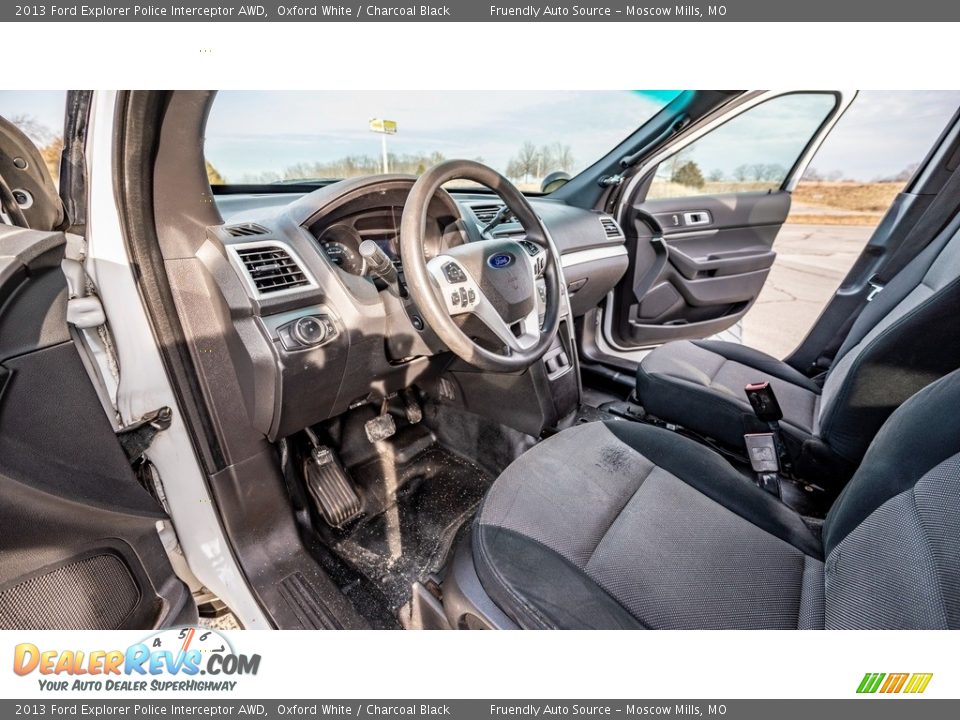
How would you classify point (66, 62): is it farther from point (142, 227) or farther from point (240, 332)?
point (240, 332)

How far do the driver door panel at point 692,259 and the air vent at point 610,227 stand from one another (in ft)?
0.38

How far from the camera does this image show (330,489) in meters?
1.60

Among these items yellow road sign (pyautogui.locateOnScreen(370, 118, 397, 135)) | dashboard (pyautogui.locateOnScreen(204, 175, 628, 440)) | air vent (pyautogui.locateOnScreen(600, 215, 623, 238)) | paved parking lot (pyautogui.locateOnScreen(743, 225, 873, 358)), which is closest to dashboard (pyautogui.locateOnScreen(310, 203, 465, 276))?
dashboard (pyautogui.locateOnScreen(204, 175, 628, 440))

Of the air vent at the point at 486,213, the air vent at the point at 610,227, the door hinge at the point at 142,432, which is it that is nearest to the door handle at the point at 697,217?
the air vent at the point at 610,227

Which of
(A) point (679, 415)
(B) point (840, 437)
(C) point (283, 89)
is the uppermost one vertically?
(C) point (283, 89)

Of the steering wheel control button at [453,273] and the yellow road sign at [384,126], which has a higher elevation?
the yellow road sign at [384,126]

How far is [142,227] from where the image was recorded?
1028mm

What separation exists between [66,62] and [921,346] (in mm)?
1840

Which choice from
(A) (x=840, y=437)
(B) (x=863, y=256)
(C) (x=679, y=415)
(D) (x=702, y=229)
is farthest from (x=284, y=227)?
(B) (x=863, y=256)

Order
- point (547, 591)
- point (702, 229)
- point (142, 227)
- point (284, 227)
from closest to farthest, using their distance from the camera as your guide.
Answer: point (547, 591)
point (142, 227)
point (284, 227)
point (702, 229)

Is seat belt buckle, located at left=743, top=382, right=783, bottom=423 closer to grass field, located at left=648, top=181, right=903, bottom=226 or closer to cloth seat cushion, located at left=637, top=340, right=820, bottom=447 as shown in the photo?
cloth seat cushion, located at left=637, top=340, right=820, bottom=447

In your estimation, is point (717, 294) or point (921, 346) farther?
point (717, 294)

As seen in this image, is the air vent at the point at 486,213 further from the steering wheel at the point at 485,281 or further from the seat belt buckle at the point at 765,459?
the seat belt buckle at the point at 765,459

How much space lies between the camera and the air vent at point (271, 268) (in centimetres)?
108
